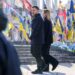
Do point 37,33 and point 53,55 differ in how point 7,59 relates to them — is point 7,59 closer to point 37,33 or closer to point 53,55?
point 37,33

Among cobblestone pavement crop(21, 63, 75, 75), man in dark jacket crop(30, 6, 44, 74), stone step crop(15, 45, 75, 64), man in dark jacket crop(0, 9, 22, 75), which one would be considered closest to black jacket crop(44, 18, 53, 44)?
man in dark jacket crop(30, 6, 44, 74)

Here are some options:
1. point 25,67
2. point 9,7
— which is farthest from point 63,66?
point 9,7

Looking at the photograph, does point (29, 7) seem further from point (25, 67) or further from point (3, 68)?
point (3, 68)

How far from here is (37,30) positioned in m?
9.17

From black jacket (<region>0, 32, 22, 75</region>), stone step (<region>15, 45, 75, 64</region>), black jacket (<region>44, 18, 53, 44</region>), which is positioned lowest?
stone step (<region>15, 45, 75, 64</region>)

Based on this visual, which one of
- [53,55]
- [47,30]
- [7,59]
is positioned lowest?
[53,55]

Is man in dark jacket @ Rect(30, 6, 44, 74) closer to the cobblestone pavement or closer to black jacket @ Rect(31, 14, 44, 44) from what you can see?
black jacket @ Rect(31, 14, 44, 44)

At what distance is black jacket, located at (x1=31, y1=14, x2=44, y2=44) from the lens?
911 cm

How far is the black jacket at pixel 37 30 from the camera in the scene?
29.9 feet

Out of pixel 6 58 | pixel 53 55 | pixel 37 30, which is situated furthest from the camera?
pixel 53 55

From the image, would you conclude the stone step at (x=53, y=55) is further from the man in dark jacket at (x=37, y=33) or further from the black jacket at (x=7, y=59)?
the black jacket at (x=7, y=59)

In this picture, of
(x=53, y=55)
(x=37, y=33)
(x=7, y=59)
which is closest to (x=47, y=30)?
(x=37, y=33)

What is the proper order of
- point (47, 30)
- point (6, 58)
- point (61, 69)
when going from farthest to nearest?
1. point (61, 69)
2. point (47, 30)
3. point (6, 58)

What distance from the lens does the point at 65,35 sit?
46.5ft
